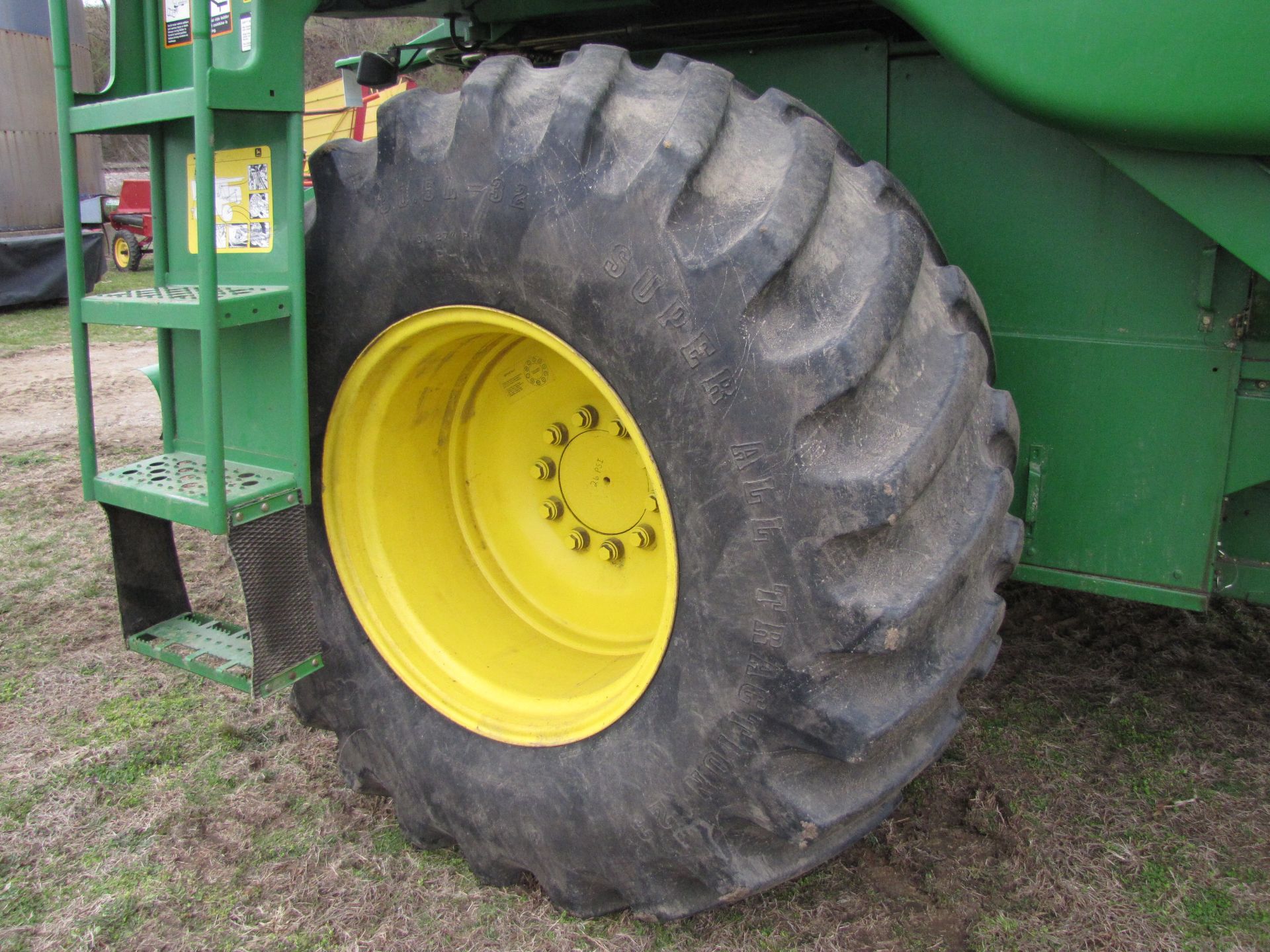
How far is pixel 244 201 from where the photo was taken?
2.07 metres

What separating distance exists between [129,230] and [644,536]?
1434cm

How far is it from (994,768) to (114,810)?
2.06 m

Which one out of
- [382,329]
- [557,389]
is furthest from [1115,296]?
[382,329]

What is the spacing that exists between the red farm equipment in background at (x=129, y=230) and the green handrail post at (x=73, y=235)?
42.7 feet

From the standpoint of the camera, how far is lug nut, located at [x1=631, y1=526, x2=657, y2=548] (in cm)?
229

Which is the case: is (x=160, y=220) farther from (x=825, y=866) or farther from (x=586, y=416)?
(x=825, y=866)

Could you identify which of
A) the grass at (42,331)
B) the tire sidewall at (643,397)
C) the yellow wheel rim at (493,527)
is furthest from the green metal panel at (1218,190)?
the grass at (42,331)

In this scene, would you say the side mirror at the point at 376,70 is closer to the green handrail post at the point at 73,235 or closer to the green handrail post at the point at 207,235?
the green handrail post at the point at 73,235

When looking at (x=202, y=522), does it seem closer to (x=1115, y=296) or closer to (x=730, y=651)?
(x=730, y=651)

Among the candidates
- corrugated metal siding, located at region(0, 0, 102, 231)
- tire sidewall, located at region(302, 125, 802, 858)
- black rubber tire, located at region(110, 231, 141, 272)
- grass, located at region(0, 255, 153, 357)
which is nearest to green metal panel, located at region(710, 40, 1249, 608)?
tire sidewall, located at region(302, 125, 802, 858)

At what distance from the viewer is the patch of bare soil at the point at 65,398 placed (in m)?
5.65

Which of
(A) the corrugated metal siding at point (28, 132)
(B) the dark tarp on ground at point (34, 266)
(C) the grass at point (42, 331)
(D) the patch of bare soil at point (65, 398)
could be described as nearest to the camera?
(D) the patch of bare soil at point (65, 398)

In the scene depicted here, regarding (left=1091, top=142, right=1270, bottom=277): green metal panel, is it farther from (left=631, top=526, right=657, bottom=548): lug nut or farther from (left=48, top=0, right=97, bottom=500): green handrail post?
(left=48, top=0, right=97, bottom=500): green handrail post

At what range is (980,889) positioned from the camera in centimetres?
209
